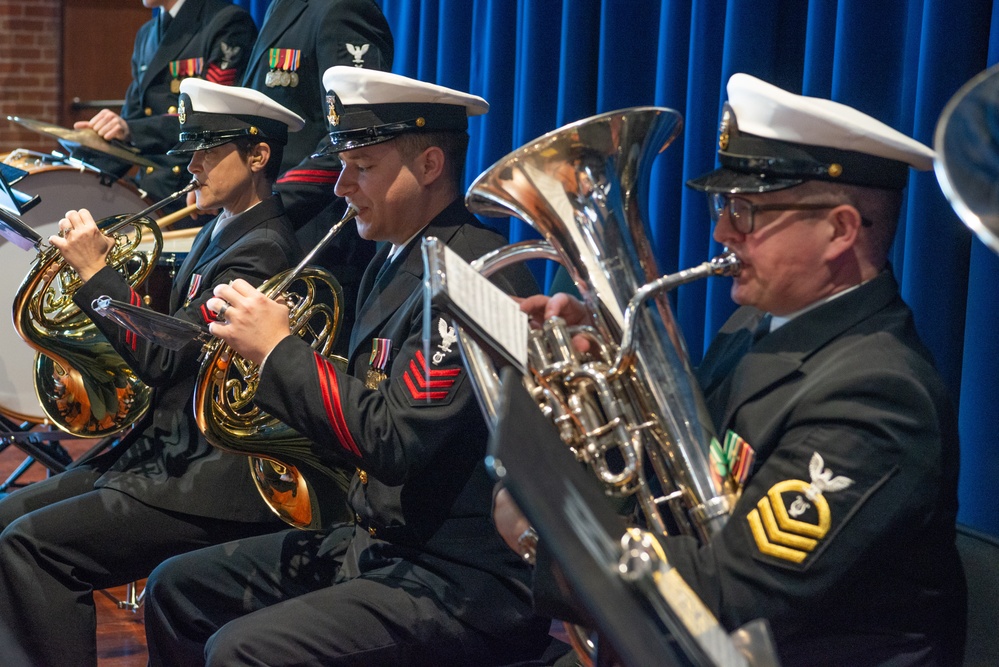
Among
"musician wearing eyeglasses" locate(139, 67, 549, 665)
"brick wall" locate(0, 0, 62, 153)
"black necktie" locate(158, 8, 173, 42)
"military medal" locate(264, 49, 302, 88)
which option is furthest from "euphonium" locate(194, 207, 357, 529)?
"brick wall" locate(0, 0, 62, 153)

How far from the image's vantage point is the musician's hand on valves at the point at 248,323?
1.74 meters

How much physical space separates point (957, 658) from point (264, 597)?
44.6 inches

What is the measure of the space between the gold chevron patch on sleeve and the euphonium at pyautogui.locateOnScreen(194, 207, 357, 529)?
91 centimetres

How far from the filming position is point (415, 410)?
1.72 meters

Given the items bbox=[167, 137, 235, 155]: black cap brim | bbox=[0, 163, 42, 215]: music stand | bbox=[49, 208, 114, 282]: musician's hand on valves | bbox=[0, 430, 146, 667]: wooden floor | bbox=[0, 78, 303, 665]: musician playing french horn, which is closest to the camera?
bbox=[0, 78, 303, 665]: musician playing french horn

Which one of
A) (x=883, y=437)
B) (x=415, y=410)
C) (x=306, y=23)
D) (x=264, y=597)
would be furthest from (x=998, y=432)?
(x=306, y=23)

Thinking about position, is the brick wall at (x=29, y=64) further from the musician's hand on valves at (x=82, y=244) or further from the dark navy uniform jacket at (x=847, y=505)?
the dark navy uniform jacket at (x=847, y=505)

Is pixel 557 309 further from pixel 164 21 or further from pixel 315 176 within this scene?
pixel 164 21

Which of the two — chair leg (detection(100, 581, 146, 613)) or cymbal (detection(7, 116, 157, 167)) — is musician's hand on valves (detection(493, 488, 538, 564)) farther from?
cymbal (detection(7, 116, 157, 167))

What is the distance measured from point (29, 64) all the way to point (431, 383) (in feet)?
19.4

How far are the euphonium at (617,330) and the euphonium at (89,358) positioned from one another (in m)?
1.24

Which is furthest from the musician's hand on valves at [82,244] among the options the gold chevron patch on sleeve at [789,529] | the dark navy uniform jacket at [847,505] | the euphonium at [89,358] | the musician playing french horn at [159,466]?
the gold chevron patch on sleeve at [789,529]

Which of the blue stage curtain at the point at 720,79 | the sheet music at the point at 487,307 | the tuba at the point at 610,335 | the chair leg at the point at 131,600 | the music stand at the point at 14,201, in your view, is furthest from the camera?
the chair leg at the point at 131,600

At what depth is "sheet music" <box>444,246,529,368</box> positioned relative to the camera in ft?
3.78
